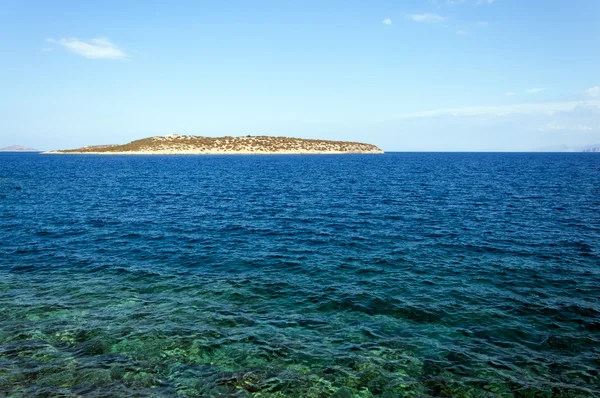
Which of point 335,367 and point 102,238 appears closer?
point 335,367

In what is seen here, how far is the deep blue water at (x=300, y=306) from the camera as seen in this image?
1313cm

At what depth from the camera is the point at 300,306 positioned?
63.5 feet

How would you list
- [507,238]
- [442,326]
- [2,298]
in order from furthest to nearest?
1. [507,238]
2. [2,298]
3. [442,326]

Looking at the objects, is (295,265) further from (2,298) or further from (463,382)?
(2,298)

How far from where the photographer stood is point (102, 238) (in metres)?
33.1

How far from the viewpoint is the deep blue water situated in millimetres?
13133

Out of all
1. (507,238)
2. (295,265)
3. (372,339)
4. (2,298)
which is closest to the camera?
(372,339)

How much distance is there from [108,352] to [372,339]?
37.0 feet

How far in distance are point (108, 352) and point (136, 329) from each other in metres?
1.93

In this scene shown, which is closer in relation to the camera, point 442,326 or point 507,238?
point 442,326

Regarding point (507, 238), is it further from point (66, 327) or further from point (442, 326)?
point (66, 327)

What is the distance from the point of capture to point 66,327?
16.5 meters

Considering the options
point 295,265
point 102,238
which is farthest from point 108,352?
point 102,238

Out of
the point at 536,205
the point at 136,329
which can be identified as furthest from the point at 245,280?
the point at 536,205
